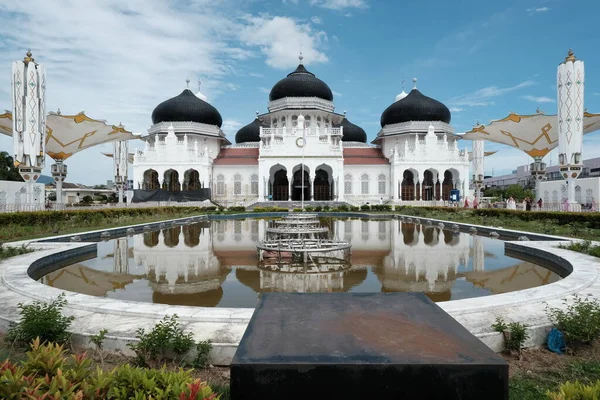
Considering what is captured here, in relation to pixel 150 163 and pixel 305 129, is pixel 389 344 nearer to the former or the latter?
pixel 305 129

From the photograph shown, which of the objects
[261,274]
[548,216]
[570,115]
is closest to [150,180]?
[548,216]

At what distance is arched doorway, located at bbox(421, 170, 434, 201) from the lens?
126 ft

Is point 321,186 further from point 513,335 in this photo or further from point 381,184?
point 513,335

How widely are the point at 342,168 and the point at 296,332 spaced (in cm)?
3469

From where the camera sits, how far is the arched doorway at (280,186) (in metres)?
39.8

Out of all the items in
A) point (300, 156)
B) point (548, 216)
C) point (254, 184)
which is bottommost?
point (548, 216)

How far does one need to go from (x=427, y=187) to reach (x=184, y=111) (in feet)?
86.9

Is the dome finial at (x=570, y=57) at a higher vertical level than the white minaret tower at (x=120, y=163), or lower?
higher

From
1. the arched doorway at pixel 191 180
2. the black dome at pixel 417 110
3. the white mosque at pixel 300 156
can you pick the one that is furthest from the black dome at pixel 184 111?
the black dome at pixel 417 110

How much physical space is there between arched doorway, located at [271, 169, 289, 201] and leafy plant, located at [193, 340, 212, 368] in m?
36.1

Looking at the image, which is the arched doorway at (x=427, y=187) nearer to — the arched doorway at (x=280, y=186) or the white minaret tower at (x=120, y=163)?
the arched doorway at (x=280, y=186)

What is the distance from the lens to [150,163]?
36688mm

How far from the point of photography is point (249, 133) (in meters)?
46.5

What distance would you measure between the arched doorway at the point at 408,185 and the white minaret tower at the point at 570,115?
57.3 ft
